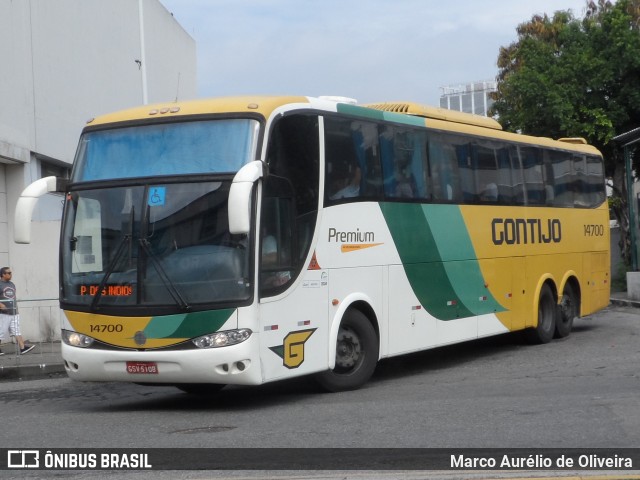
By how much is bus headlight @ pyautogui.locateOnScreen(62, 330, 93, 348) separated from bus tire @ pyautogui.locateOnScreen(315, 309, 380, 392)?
2707 millimetres

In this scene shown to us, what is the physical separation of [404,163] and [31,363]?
765 cm

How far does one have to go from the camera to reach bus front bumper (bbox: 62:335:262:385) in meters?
10.1

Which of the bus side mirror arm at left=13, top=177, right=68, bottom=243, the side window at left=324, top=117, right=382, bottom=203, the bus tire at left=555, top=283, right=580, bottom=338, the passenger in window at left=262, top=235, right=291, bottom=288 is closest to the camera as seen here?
the passenger in window at left=262, top=235, right=291, bottom=288

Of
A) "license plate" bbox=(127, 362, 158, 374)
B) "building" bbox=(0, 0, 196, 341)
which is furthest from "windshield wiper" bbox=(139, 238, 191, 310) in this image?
"building" bbox=(0, 0, 196, 341)

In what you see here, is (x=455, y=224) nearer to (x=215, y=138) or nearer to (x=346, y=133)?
(x=346, y=133)

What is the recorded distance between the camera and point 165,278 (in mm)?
10297

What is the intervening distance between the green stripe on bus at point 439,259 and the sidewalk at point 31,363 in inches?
258

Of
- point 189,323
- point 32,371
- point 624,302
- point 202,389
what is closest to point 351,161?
point 189,323

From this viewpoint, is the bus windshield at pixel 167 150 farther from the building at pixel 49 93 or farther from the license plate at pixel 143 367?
the building at pixel 49 93

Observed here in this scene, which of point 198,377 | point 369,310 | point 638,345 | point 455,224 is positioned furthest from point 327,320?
point 638,345

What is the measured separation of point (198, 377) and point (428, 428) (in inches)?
102

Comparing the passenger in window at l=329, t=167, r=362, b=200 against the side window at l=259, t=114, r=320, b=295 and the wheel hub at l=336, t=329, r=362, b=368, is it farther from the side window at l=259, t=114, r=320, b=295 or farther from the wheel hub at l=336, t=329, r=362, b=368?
the wheel hub at l=336, t=329, r=362, b=368

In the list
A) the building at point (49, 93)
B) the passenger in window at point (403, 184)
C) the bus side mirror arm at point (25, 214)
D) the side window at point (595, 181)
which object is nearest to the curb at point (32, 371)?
the building at point (49, 93)

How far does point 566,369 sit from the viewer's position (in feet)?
43.5
